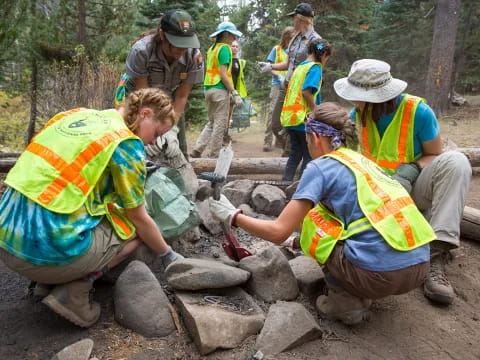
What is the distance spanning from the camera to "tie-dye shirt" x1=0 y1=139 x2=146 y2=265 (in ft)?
5.65

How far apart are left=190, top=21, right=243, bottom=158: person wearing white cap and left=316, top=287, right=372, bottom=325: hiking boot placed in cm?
351

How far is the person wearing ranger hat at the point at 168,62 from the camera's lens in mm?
2979

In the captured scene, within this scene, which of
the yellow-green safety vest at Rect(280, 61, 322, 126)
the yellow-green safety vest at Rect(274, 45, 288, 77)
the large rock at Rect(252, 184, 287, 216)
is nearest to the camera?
the large rock at Rect(252, 184, 287, 216)

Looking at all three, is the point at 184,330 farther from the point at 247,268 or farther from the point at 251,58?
the point at 251,58

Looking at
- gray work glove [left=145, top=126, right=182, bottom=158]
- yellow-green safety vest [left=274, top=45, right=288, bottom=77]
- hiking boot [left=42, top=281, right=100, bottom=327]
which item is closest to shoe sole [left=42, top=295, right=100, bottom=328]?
hiking boot [left=42, top=281, right=100, bottom=327]

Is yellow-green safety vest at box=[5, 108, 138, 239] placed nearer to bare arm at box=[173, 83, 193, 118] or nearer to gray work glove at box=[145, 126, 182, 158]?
gray work glove at box=[145, 126, 182, 158]

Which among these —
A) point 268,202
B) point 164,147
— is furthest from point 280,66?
point 164,147

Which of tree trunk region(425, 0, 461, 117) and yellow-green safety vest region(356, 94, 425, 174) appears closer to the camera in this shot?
yellow-green safety vest region(356, 94, 425, 174)

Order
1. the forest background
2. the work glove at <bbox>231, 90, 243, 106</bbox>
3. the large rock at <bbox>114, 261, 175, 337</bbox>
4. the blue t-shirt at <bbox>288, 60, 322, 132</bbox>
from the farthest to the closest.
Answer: the forest background → the work glove at <bbox>231, 90, 243, 106</bbox> → the blue t-shirt at <bbox>288, 60, 322, 132</bbox> → the large rock at <bbox>114, 261, 175, 337</bbox>

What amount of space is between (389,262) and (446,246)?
869mm

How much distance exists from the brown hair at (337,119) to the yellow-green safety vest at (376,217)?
91 millimetres

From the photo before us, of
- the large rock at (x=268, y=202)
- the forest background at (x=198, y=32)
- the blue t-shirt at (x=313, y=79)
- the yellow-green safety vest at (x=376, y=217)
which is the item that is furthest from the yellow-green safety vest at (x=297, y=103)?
the forest background at (x=198, y=32)

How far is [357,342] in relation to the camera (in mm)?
2029

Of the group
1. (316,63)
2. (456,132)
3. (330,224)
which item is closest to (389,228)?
(330,224)
